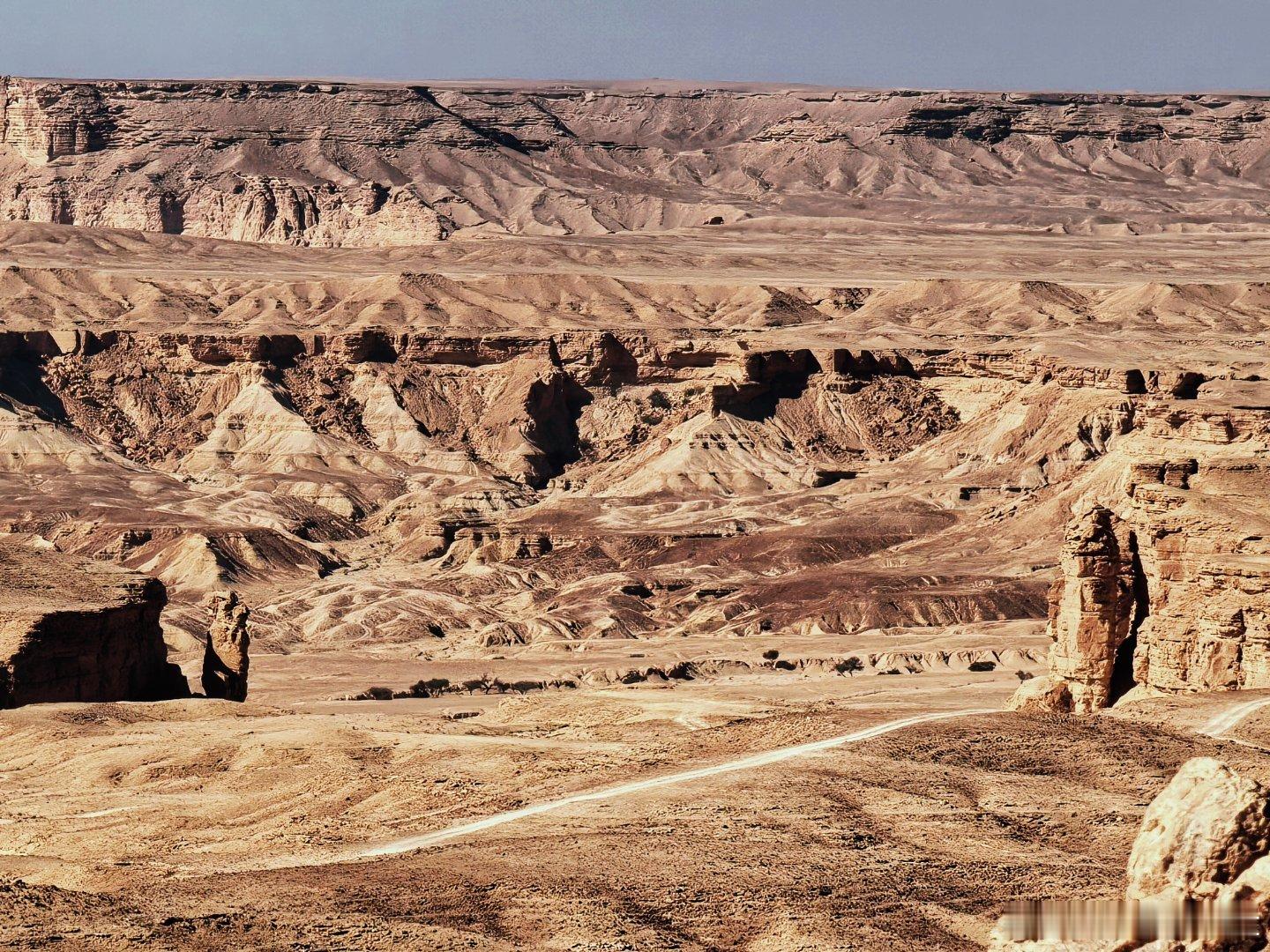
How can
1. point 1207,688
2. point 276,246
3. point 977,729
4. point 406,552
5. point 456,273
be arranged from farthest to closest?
point 276,246 < point 456,273 < point 406,552 < point 1207,688 < point 977,729

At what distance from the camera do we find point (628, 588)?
3078 inches

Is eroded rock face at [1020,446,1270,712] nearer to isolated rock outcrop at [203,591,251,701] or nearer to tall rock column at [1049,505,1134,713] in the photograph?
tall rock column at [1049,505,1134,713]

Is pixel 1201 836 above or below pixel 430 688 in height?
above

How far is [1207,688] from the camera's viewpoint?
32625 millimetres

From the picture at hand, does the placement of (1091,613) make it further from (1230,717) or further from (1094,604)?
(1230,717)

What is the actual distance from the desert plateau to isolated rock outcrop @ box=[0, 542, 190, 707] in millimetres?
137

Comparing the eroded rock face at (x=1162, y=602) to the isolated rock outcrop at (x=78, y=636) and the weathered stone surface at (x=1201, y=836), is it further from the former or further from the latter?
the isolated rock outcrop at (x=78, y=636)

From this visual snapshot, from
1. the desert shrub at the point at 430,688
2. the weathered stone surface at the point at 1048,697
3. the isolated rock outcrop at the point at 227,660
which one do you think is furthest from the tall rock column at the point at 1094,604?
the desert shrub at the point at 430,688

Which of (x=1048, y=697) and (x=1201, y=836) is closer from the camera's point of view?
(x=1201, y=836)

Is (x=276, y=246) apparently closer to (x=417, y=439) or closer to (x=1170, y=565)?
(x=417, y=439)

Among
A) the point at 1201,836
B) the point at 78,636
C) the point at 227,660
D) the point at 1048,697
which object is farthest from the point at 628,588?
the point at 1201,836

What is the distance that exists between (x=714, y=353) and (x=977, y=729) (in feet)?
281

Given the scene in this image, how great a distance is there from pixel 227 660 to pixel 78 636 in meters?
4.64

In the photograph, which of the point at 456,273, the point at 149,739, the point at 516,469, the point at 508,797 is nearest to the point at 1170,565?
the point at 508,797
